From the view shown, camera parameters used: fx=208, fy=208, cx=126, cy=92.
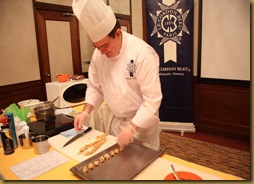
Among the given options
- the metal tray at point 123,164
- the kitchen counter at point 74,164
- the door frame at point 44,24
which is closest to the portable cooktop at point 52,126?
the kitchen counter at point 74,164

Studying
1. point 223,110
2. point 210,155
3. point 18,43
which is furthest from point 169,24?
point 18,43

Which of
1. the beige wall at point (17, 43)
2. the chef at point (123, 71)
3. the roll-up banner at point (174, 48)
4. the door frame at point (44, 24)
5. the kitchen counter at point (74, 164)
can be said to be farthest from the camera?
the door frame at point (44, 24)

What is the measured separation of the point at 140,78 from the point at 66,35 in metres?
2.66

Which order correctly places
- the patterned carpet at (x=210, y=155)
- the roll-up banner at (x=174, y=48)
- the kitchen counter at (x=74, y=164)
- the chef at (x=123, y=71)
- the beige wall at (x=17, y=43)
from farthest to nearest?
the roll-up banner at (x=174, y=48) → the beige wall at (x=17, y=43) → the patterned carpet at (x=210, y=155) → the chef at (x=123, y=71) → the kitchen counter at (x=74, y=164)

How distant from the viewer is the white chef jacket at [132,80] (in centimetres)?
113

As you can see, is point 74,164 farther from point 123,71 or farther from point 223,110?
point 223,110

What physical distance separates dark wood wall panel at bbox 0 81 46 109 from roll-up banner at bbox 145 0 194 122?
182 centimetres

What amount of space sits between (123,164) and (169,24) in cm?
241

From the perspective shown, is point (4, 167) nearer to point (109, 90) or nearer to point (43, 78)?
point (109, 90)

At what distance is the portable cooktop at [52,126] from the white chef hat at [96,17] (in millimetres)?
640

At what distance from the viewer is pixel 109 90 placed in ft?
4.27

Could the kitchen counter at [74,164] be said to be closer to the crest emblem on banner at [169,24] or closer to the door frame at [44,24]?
the crest emblem on banner at [169,24]

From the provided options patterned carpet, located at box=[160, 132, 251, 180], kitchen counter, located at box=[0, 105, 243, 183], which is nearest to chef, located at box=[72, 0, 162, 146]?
kitchen counter, located at box=[0, 105, 243, 183]

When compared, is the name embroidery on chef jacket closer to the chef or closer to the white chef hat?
the chef
